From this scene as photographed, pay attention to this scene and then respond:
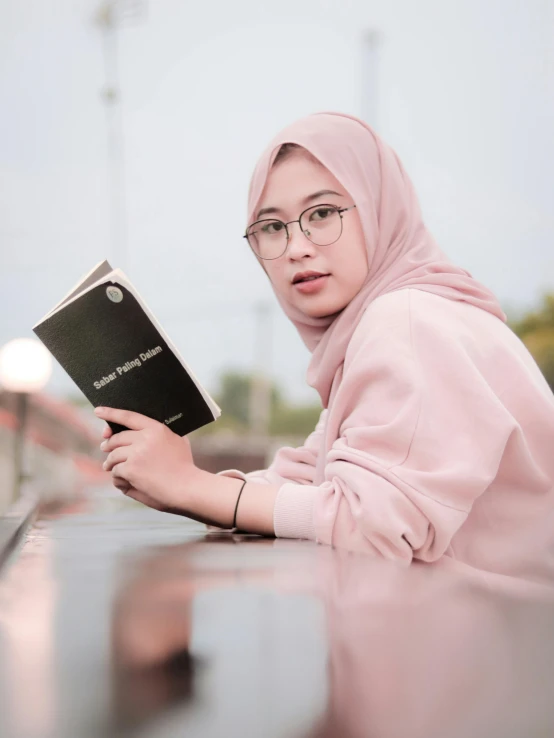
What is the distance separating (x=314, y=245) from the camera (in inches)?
39.9

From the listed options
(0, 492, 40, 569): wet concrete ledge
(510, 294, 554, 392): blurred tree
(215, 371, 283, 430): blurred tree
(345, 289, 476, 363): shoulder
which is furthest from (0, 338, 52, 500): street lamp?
(215, 371, 283, 430): blurred tree

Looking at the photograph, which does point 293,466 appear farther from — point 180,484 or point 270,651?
point 270,651

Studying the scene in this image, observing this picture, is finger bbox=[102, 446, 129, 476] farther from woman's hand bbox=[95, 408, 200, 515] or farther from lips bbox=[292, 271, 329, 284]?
lips bbox=[292, 271, 329, 284]

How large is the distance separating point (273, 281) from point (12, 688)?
85 centimetres

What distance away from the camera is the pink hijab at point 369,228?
0.99 m

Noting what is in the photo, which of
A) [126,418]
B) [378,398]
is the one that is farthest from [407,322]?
[126,418]

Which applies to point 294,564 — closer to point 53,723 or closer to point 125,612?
point 125,612

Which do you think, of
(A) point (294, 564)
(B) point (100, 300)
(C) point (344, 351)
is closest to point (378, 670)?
(A) point (294, 564)

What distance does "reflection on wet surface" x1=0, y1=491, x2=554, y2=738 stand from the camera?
27 centimetres

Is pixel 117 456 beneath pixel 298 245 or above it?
beneath

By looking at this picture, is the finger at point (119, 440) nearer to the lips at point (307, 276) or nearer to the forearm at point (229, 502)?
the forearm at point (229, 502)

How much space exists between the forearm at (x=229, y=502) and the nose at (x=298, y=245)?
32 centimetres

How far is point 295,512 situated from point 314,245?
37cm

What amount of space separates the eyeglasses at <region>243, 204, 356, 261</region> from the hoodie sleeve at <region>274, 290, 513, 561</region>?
0.74 ft
